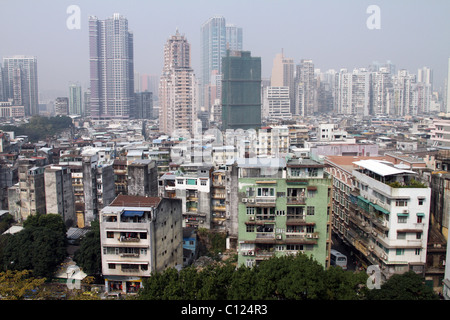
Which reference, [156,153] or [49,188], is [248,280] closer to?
[49,188]

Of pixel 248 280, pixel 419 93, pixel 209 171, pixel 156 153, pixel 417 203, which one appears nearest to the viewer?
pixel 248 280

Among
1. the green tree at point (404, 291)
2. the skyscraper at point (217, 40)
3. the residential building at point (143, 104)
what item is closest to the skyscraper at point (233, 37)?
the skyscraper at point (217, 40)

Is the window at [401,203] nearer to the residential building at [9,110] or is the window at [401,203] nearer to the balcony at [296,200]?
the balcony at [296,200]

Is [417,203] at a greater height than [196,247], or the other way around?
[417,203]

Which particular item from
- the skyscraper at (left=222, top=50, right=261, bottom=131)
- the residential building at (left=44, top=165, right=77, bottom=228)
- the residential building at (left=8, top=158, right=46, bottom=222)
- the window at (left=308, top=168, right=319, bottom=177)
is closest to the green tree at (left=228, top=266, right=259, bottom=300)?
the window at (left=308, top=168, right=319, bottom=177)

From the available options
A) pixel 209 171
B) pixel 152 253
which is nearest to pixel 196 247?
pixel 209 171

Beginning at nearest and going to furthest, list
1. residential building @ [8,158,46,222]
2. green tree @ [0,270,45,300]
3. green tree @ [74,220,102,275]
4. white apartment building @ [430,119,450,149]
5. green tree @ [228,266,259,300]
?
green tree @ [228,266,259,300]
green tree @ [0,270,45,300]
green tree @ [74,220,102,275]
residential building @ [8,158,46,222]
white apartment building @ [430,119,450,149]

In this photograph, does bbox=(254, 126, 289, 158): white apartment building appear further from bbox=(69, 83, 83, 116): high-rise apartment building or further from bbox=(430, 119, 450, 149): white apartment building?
bbox=(69, 83, 83, 116): high-rise apartment building
